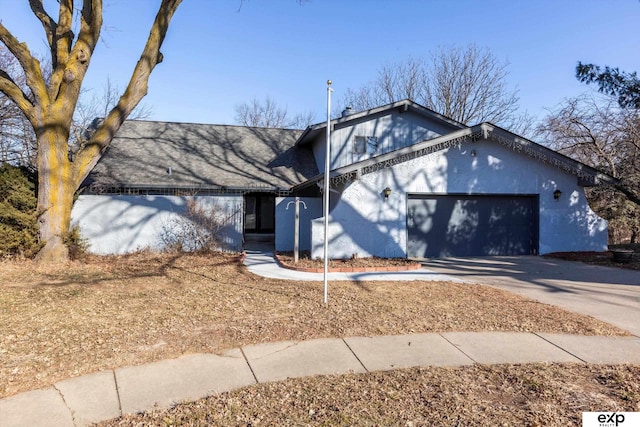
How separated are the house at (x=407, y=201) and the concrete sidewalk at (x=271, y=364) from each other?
6523mm

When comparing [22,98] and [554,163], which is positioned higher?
[22,98]

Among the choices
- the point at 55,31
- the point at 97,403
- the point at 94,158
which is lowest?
the point at 97,403

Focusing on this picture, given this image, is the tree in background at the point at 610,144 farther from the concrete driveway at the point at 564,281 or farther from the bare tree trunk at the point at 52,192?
the bare tree trunk at the point at 52,192

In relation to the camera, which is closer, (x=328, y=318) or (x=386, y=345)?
(x=386, y=345)

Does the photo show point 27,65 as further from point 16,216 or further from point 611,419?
point 611,419

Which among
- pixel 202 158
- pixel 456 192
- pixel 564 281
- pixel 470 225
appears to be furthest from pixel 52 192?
pixel 564 281

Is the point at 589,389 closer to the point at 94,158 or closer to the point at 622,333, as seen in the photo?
the point at 622,333

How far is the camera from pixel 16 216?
9.77 m

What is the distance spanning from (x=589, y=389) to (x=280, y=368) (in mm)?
2910

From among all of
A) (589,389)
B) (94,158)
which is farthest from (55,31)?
(589,389)

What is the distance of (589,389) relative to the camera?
11.7 feet

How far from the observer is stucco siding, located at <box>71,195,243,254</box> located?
1227cm

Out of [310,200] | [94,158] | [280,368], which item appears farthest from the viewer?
[310,200]

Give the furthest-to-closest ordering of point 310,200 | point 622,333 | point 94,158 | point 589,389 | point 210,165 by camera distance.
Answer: point 210,165 → point 310,200 → point 94,158 → point 622,333 → point 589,389
